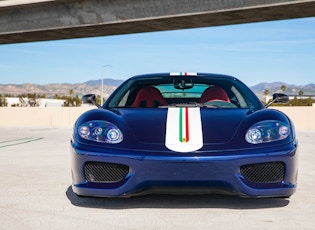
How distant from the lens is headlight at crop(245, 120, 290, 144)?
4031mm

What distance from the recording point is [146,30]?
2533 cm

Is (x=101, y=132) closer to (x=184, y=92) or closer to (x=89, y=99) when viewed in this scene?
(x=89, y=99)

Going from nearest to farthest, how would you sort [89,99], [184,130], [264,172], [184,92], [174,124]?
[264,172]
[184,130]
[174,124]
[89,99]
[184,92]

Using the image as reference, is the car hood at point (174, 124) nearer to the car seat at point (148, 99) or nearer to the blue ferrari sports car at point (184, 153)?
the blue ferrari sports car at point (184, 153)

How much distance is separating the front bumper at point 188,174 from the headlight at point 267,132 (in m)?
0.15

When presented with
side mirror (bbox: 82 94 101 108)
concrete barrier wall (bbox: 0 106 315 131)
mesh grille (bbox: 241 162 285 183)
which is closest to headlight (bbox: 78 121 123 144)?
mesh grille (bbox: 241 162 285 183)

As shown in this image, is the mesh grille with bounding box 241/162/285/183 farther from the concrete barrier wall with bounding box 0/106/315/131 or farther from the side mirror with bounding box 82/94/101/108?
the concrete barrier wall with bounding box 0/106/315/131

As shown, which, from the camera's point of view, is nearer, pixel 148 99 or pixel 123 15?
pixel 148 99

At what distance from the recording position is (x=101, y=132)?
4152mm

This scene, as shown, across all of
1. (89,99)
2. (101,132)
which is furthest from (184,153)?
(89,99)

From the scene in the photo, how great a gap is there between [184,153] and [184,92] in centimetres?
250

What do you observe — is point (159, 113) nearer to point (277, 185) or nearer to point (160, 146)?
point (160, 146)

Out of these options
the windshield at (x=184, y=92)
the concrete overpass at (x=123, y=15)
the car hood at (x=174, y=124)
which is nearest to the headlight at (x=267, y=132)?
the car hood at (x=174, y=124)

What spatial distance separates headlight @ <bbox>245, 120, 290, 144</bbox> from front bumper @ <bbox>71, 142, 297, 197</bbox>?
154 millimetres
